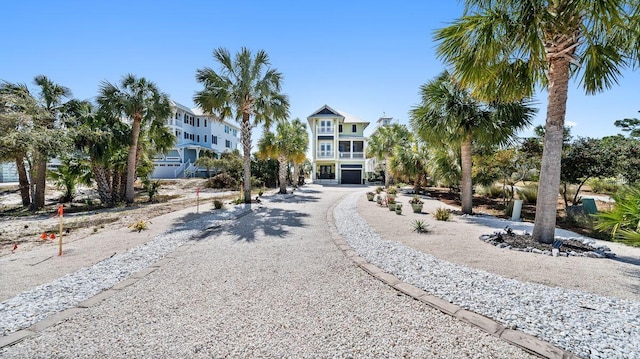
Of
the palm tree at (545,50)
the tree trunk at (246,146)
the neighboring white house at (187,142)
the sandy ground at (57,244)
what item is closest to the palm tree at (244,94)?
the tree trunk at (246,146)

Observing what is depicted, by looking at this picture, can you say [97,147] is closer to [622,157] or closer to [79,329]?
[79,329]

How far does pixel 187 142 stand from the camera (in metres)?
38.8

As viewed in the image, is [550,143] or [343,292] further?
[550,143]

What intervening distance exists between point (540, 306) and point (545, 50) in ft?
19.7

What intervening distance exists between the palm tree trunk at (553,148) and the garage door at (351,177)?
31534 millimetres

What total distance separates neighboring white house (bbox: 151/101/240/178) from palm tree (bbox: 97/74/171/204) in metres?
17.9

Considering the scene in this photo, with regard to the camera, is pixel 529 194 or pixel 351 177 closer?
pixel 529 194

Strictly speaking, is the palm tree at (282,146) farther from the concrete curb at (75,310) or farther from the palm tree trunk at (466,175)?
the concrete curb at (75,310)

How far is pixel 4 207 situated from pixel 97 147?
690 centimetres

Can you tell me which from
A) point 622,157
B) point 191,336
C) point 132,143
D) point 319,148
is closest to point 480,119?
point 622,157

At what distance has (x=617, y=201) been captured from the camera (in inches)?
184

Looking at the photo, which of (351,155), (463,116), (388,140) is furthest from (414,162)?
(351,155)

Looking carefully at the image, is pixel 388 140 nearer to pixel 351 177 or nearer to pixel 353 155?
pixel 353 155

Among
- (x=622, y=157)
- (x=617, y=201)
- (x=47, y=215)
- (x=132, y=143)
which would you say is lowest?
(x=47, y=215)
